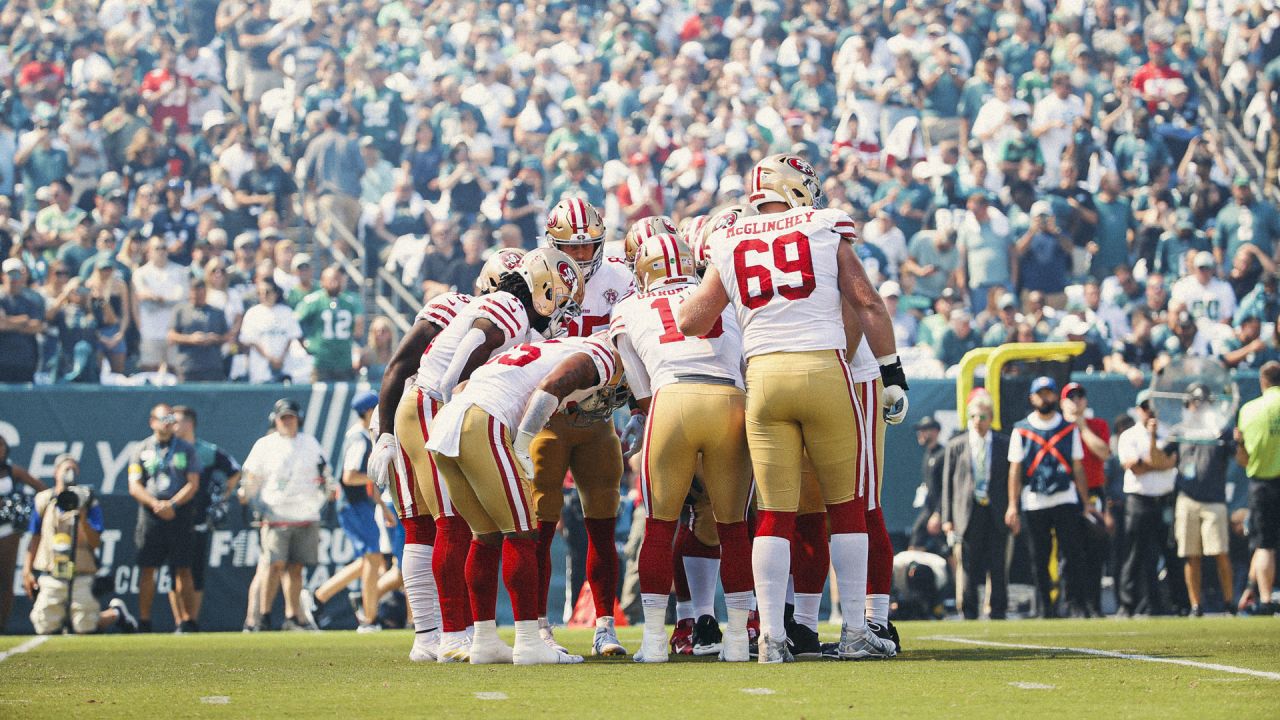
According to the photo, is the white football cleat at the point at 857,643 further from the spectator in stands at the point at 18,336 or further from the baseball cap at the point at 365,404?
the spectator in stands at the point at 18,336

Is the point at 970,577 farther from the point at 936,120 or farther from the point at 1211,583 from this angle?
the point at 936,120

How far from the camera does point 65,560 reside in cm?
1280

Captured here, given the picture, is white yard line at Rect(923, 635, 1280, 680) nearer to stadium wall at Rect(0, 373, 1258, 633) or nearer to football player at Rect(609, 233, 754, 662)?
football player at Rect(609, 233, 754, 662)

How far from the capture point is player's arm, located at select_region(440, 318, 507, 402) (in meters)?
7.53

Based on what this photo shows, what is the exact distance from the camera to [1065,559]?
13.3 meters

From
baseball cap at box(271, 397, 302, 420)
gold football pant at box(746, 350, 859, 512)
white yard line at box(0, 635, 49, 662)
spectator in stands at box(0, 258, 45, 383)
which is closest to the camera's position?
gold football pant at box(746, 350, 859, 512)

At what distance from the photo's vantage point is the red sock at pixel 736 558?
7.48 m

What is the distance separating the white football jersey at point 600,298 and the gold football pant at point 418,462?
106 centimetres

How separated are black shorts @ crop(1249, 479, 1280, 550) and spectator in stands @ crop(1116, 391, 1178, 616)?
65cm

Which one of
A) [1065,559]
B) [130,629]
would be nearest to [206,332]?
[130,629]

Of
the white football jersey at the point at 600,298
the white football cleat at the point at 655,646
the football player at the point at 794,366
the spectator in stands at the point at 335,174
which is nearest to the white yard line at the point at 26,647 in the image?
the white football jersey at the point at 600,298

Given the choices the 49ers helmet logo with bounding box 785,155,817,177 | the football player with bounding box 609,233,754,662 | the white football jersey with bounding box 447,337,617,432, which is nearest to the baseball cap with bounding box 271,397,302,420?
the white football jersey with bounding box 447,337,617,432

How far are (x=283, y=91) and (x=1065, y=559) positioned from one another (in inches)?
455

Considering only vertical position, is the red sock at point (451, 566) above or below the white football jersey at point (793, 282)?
below
